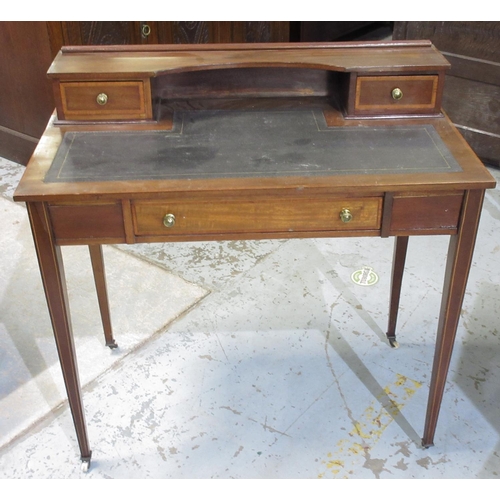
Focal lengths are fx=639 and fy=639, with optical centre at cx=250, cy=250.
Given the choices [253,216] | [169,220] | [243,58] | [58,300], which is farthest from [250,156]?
[58,300]

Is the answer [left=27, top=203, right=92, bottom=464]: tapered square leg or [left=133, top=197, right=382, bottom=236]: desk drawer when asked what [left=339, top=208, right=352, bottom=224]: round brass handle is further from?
[left=27, top=203, right=92, bottom=464]: tapered square leg

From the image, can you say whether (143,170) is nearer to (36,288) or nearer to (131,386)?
(131,386)

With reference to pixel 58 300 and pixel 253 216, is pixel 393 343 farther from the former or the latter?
pixel 58 300

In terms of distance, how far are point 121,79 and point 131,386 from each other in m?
1.07

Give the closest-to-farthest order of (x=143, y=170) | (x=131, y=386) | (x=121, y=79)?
(x=143, y=170)
(x=121, y=79)
(x=131, y=386)

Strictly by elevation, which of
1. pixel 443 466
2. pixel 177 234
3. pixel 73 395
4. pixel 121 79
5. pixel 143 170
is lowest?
pixel 443 466

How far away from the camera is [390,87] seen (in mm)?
1880

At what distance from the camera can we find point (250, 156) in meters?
1.69

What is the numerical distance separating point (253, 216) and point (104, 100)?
0.59m

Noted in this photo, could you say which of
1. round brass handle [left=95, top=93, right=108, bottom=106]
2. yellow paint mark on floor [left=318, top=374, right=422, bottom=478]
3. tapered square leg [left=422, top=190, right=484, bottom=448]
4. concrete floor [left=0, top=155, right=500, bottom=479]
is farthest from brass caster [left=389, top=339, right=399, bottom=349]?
round brass handle [left=95, top=93, right=108, bottom=106]

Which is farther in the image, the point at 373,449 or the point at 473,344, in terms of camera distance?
the point at 473,344

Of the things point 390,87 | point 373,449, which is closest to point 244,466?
point 373,449

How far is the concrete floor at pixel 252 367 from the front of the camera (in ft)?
6.61

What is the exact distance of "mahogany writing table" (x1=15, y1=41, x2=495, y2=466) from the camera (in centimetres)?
157
